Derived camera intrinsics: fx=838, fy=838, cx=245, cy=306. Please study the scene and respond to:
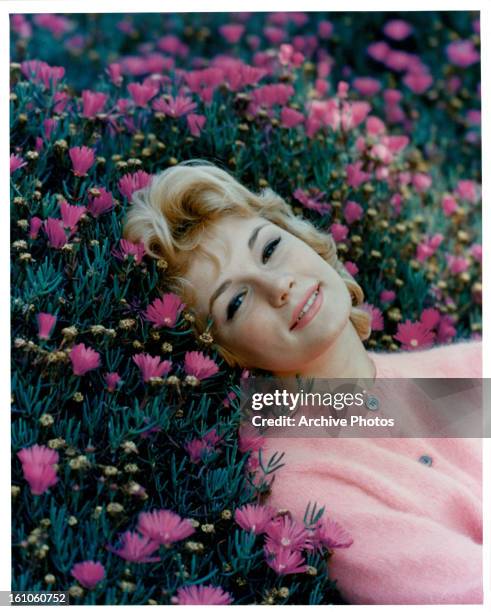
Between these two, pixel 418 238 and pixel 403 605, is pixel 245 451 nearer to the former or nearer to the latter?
pixel 403 605

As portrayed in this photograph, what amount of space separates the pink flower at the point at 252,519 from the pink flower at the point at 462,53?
139cm

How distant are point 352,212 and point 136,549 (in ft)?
2.57

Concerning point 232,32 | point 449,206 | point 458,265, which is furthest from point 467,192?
point 232,32

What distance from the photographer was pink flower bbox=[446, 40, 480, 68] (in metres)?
2.09

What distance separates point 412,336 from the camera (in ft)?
4.99

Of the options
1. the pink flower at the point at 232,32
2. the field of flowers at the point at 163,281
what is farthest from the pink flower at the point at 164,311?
the pink flower at the point at 232,32

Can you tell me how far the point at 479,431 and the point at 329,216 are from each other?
1.54ft

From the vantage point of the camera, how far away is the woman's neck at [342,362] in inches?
52.7

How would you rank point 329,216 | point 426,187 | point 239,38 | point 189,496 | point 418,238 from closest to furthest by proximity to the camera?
point 189,496, point 329,216, point 418,238, point 426,187, point 239,38

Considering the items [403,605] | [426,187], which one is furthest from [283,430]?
[426,187]

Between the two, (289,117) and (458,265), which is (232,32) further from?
(458,265)

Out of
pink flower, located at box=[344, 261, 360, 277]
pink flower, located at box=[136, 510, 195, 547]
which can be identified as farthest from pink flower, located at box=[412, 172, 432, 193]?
pink flower, located at box=[136, 510, 195, 547]

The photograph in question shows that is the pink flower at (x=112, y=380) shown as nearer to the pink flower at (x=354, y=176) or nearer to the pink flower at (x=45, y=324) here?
the pink flower at (x=45, y=324)

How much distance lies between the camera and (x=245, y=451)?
49.5 inches
